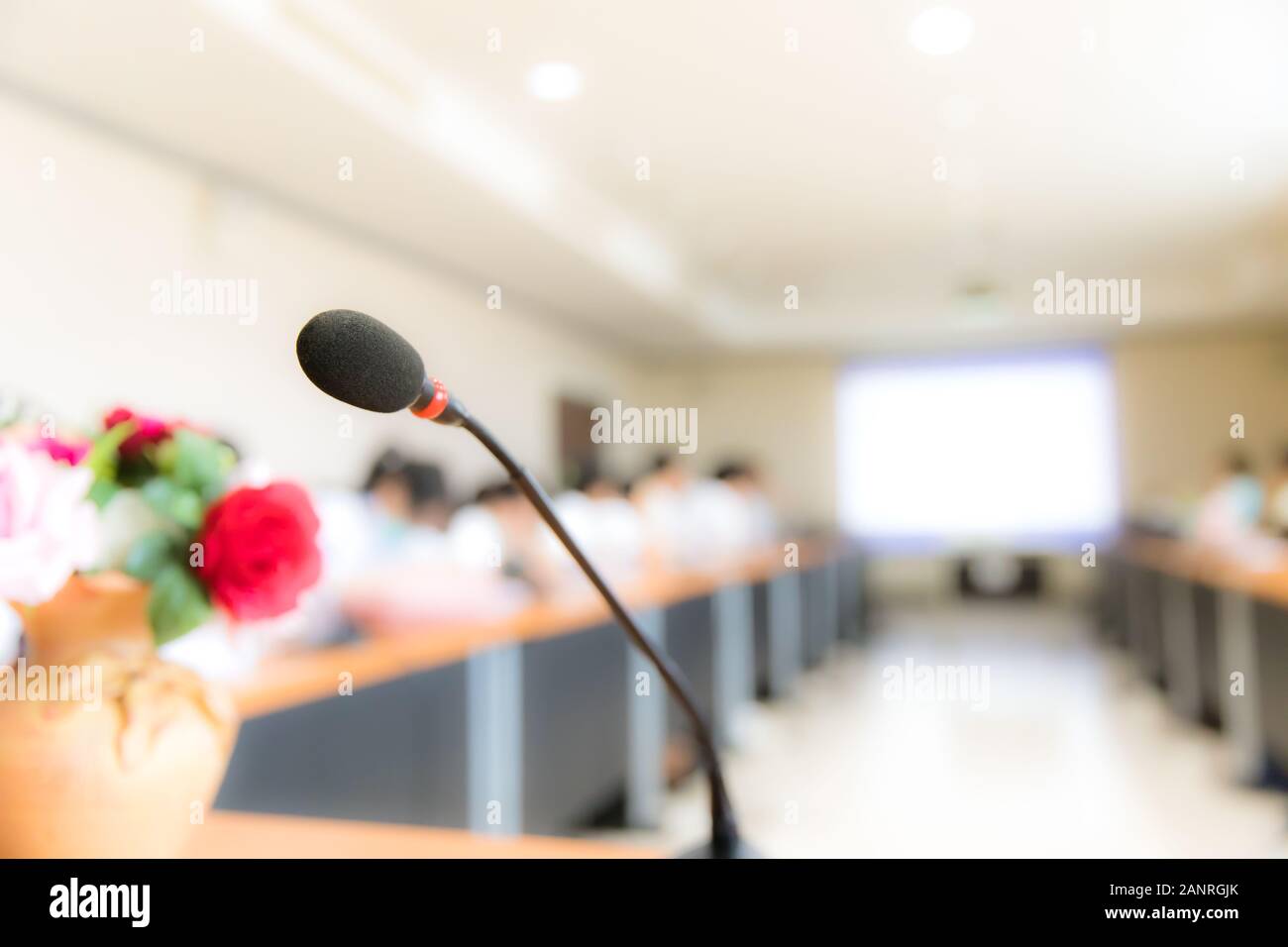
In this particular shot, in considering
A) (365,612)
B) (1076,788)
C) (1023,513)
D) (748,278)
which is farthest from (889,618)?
(365,612)

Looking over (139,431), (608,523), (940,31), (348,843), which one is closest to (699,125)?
(940,31)

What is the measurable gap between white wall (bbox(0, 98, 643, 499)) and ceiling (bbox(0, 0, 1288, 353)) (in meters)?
0.15

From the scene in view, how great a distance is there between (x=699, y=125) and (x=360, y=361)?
3931 mm

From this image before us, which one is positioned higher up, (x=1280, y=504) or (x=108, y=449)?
(x=108, y=449)

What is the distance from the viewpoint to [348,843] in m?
0.87

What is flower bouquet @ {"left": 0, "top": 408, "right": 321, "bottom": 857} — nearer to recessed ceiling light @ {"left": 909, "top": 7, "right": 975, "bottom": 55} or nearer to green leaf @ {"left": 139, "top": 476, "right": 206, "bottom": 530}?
green leaf @ {"left": 139, "top": 476, "right": 206, "bottom": 530}

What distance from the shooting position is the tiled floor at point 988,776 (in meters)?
3.09

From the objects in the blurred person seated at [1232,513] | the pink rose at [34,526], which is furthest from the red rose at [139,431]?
the blurred person seated at [1232,513]

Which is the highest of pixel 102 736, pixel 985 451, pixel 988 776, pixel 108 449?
pixel 985 451

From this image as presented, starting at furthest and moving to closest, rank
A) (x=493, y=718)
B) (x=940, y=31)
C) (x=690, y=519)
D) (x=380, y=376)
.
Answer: (x=690, y=519), (x=940, y=31), (x=493, y=718), (x=380, y=376)

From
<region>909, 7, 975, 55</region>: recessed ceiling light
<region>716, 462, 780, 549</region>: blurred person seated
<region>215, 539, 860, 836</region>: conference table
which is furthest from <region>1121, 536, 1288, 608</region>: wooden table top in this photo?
<region>716, 462, 780, 549</region>: blurred person seated

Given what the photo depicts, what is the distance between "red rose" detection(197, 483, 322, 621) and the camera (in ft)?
2.64

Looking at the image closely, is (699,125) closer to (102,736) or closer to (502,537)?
(502,537)

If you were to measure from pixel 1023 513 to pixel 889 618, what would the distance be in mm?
1670
